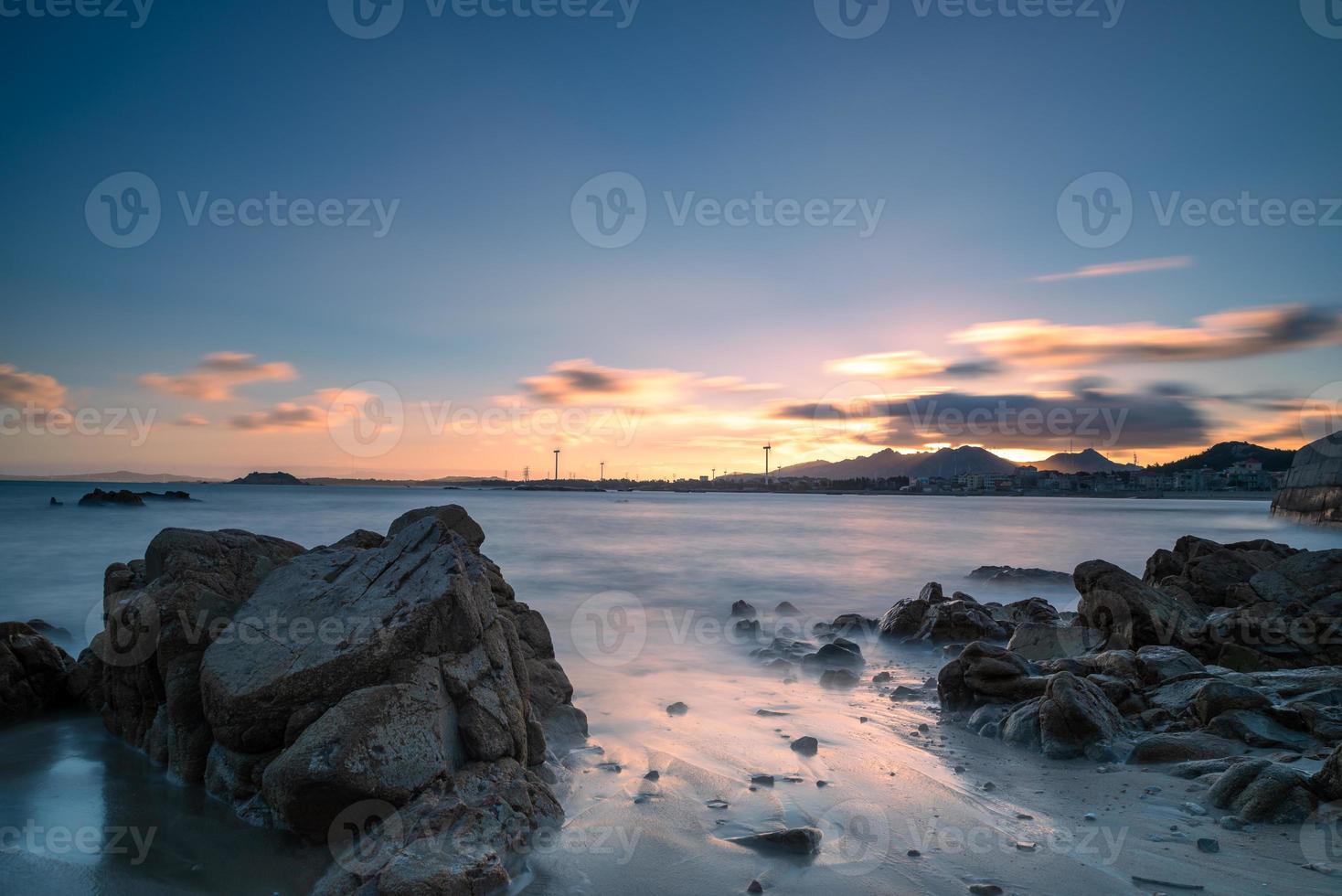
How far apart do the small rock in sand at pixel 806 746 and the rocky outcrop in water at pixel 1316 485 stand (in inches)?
2306

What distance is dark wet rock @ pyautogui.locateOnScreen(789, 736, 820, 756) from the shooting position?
7.12 meters

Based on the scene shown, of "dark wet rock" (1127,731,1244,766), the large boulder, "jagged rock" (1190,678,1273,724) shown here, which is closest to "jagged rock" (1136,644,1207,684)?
"jagged rock" (1190,678,1273,724)

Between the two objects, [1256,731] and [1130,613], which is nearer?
[1256,731]

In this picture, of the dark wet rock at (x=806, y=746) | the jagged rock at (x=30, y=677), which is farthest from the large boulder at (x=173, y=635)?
the dark wet rock at (x=806, y=746)

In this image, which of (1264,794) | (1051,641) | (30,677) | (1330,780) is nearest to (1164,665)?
(1051,641)

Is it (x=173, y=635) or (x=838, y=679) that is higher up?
(x=173, y=635)

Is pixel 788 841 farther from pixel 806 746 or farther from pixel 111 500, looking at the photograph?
pixel 111 500

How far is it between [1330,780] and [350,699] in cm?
706

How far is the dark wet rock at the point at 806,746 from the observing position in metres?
7.12

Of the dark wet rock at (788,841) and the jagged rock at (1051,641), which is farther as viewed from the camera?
the jagged rock at (1051,641)

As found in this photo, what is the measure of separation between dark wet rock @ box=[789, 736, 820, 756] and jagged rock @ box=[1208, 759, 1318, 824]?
314 cm

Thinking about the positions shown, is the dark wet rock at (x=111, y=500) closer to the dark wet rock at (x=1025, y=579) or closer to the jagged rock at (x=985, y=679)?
the dark wet rock at (x=1025, y=579)

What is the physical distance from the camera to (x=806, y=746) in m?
7.20

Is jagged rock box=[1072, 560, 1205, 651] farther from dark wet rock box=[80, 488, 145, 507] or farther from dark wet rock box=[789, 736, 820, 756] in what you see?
dark wet rock box=[80, 488, 145, 507]
